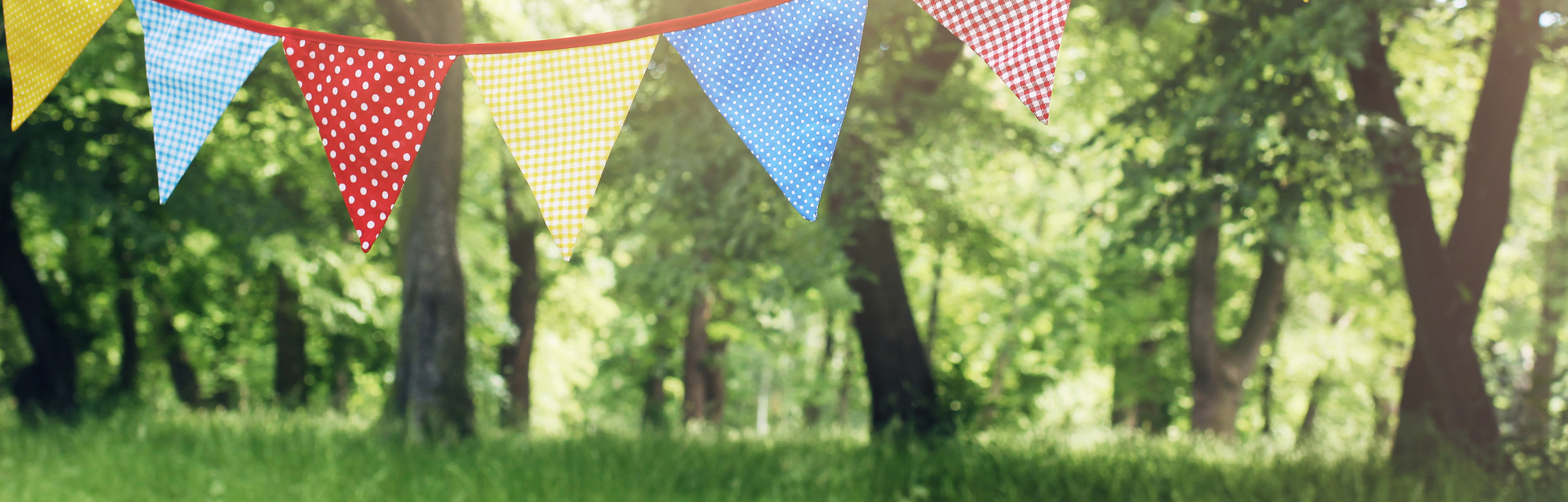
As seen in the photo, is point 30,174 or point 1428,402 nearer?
point 1428,402

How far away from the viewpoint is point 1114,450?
681cm

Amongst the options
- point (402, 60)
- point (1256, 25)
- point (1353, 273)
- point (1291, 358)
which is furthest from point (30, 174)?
point (1291, 358)

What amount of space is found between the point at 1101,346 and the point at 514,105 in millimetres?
15764

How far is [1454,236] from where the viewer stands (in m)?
6.18

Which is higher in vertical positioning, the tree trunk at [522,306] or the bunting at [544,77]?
the bunting at [544,77]

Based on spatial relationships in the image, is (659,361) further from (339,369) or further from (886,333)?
(886,333)

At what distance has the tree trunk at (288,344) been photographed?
13.7 m

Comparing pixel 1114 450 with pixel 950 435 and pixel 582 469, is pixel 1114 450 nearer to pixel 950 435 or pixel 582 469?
pixel 950 435

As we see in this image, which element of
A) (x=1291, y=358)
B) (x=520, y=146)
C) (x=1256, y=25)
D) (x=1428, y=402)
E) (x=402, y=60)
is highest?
(x=1256, y=25)

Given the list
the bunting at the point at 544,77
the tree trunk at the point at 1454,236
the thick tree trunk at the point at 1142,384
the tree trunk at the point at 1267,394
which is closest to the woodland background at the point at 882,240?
the tree trunk at the point at 1454,236

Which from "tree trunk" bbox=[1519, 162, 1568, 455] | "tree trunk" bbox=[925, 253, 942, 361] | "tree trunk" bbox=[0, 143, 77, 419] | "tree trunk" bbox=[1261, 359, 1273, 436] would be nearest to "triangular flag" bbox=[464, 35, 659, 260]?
"tree trunk" bbox=[0, 143, 77, 419]

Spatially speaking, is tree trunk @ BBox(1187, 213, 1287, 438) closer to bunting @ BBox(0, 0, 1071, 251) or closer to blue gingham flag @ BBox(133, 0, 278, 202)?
bunting @ BBox(0, 0, 1071, 251)

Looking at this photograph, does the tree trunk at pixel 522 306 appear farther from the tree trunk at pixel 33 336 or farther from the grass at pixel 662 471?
the grass at pixel 662 471

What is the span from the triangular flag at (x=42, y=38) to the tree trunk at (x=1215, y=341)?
11902mm
